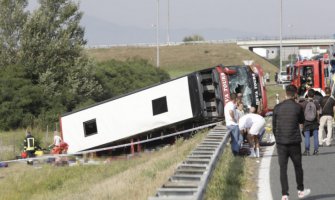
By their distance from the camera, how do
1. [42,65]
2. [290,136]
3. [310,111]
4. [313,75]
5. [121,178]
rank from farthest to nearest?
1. [42,65]
2. [313,75]
3. [310,111]
4. [121,178]
5. [290,136]

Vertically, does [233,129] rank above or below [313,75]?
below

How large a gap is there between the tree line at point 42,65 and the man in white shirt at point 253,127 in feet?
83.3

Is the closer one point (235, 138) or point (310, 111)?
point (235, 138)

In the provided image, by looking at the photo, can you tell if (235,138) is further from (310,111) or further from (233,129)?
(310,111)

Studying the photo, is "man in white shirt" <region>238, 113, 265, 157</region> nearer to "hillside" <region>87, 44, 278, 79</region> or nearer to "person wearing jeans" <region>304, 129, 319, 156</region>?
"person wearing jeans" <region>304, 129, 319, 156</region>

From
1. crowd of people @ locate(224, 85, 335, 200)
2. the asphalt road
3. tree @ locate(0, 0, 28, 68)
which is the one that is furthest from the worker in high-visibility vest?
tree @ locate(0, 0, 28, 68)

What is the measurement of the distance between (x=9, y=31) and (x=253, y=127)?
30.4 metres

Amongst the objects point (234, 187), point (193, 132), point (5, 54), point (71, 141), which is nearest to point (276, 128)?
point (234, 187)

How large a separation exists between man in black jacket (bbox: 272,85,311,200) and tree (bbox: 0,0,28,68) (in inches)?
1351

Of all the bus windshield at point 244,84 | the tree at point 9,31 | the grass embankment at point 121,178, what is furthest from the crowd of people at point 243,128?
the tree at point 9,31

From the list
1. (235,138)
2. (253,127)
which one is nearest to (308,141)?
(253,127)

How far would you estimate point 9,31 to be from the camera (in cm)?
4144

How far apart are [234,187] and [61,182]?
8835 millimetres

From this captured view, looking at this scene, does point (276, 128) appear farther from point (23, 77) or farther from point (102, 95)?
point (102, 95)
